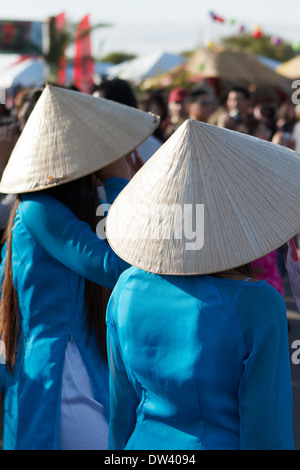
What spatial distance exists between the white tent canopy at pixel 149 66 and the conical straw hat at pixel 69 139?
18122mm

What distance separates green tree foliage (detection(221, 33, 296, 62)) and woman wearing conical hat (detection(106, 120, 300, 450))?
55508 mm

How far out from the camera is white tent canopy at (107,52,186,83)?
67.8 ft

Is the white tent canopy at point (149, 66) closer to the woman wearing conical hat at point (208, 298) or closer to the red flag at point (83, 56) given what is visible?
the red flag at point (83, 56)

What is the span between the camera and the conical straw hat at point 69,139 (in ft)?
7.02

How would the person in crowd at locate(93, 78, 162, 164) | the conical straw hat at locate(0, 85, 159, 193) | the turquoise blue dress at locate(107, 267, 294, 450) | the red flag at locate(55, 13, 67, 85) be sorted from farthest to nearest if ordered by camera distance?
1. the red flag at locate(55, 13, 67, 85)
2. the person in crowd at locate(93, 78, 162, 164)
3. the conical straw hat at locate(0, 85, 159, 193)
4. the turquoise blue dress at locate(107, 267, 294, 450)

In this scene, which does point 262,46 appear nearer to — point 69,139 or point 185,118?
point 185,118

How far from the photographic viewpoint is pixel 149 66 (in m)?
21.0

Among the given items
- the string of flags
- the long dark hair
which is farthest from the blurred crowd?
the string of flags

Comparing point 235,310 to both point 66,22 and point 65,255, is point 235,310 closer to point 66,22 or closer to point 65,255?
point 65,255

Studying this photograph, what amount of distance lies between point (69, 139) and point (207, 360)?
1005mm

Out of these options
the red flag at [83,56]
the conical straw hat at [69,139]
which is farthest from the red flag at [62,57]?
the conical straw hat at [69,139]

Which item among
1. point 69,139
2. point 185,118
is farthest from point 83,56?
point 69,139

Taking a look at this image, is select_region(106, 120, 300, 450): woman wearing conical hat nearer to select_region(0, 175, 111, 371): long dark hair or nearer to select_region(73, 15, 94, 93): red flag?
select_region(0, 175, 111, 371): long dark hair
